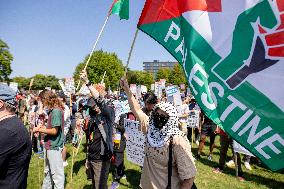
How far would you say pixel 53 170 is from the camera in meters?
5.96

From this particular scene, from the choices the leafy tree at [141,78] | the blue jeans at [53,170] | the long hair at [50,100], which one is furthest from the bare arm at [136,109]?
the leafy tree at [141,78]

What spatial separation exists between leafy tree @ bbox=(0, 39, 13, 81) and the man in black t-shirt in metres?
96.8

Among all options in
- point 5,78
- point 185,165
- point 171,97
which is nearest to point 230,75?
point 185,165

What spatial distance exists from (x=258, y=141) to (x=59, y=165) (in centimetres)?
459

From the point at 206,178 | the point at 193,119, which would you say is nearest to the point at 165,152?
the point at 206,178

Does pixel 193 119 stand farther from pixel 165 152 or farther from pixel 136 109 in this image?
pixel 165 152

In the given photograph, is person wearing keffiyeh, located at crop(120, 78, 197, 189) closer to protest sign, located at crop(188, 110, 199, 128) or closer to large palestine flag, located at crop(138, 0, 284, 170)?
large palestine flag, located at crop(138, 0, 284, 170)

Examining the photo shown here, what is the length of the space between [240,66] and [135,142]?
5627 millimetres

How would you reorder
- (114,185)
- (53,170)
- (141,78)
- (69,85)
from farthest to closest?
(141,78), (69,85), (114,185), (53,170)

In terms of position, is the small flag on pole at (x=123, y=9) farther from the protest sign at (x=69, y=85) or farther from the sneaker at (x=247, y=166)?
the protest sign at (x=69, y=85)

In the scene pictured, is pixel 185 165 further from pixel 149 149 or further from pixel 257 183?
pixel 257 183

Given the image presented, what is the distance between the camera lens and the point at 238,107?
2.48 metres

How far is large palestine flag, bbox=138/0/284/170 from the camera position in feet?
7.43

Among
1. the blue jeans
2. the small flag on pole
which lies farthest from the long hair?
the small flag on pole
